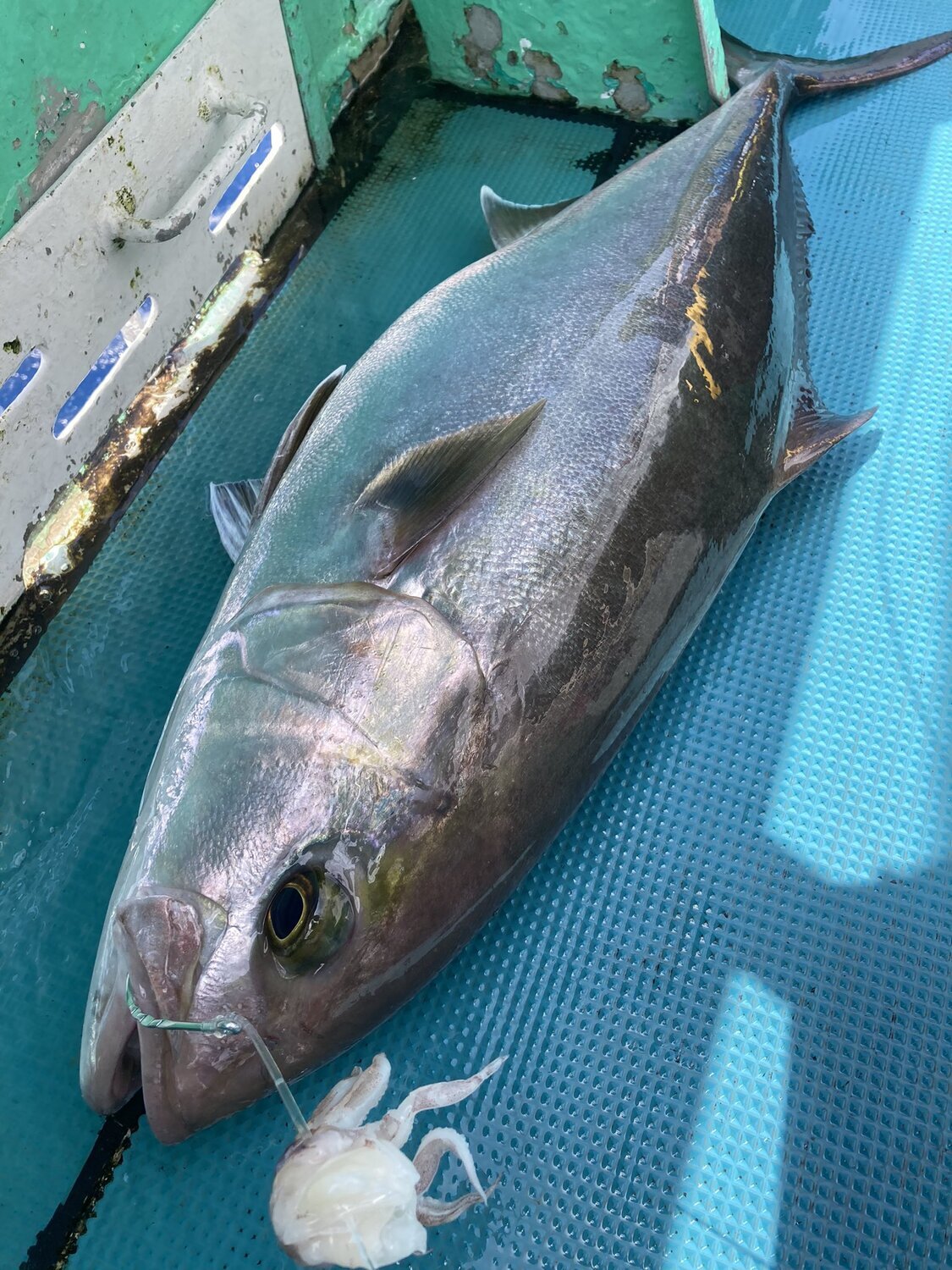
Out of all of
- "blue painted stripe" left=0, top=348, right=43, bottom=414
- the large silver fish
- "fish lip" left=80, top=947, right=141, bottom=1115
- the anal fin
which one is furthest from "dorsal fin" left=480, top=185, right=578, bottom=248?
"fish lip" left=80, top=947, right=141, bottom=1115

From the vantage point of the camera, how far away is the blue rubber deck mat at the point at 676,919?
1731 mm

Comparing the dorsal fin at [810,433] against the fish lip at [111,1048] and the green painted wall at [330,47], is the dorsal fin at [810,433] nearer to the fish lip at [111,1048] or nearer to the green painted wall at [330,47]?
the fish lip at [111,1048]

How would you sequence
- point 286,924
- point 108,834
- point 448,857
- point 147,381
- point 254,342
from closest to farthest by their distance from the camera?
1. point 286,924
2. point 448,857
3. point 108,834
4. point 147,381
5. point 254,342

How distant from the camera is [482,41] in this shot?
3367 mm

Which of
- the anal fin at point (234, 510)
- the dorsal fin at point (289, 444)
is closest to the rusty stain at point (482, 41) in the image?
the dorsal fin at point (289, 444)

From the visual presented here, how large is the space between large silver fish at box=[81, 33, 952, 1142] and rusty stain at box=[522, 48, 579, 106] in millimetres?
1167

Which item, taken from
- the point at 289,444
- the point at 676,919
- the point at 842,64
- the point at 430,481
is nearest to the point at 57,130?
the point at 289,444

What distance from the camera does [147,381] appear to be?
2670 millimetres

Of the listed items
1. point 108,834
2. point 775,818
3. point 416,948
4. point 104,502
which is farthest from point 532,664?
point 104,502

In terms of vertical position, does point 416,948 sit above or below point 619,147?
below

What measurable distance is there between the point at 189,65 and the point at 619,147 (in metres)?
1.57

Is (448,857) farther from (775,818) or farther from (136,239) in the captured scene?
(136,239)

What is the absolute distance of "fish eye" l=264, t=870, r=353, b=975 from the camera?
142cm

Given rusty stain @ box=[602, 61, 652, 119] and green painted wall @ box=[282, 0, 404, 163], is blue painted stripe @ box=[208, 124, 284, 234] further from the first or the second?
rusty stain @ box=[602, 61, 652, 119]
